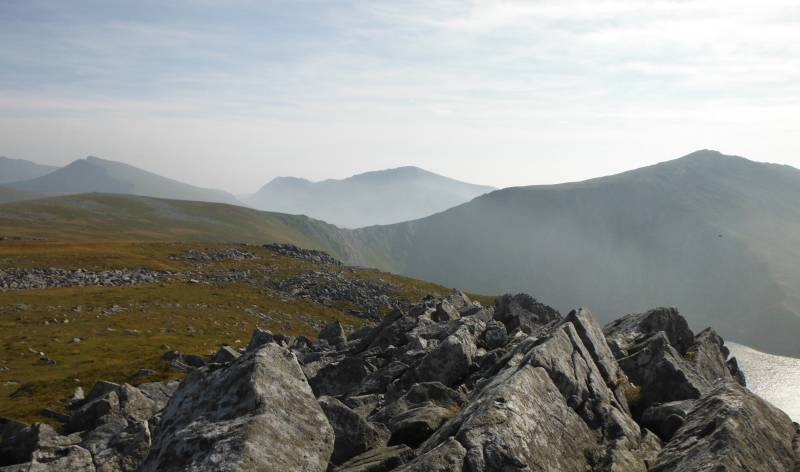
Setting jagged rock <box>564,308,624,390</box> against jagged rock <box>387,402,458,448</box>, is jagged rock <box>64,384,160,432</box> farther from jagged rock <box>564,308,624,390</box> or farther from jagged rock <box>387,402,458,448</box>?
jagged rock <box>564,308,624,390</box>

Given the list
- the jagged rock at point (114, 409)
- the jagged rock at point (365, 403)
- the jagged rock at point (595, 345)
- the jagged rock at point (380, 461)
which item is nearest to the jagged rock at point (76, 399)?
the jagged rock at point (114, 409)

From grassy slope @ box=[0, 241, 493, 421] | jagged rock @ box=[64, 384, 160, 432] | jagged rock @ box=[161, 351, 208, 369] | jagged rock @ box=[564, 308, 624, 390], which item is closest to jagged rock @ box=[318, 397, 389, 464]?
jagged rock @ box=[564, 308, 624, 390]

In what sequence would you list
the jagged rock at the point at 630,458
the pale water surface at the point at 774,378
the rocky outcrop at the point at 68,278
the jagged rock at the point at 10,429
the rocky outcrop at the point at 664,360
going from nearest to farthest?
1. the jagged rock at the point at 630,458
2. the rocky outcrop at the point at 664,360
3. the jagged rock at the point at 10,429
4. the rocky outcrop at the point at 68,278
5. the pale water surface at the point at 774,378

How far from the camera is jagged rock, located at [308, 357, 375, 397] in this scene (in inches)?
971

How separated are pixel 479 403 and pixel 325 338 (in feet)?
104

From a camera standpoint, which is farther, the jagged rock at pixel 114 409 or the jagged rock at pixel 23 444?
the jagged rock at pixel 114 409

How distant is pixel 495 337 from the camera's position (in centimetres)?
2734

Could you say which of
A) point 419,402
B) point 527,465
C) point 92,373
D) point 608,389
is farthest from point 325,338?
point 527,465

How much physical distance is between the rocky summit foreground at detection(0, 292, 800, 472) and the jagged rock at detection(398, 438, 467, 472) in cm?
→ 3

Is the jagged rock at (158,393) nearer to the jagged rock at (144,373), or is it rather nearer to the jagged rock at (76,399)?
the jagged rock at (76,399)

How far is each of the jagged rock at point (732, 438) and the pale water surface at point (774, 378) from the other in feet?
316

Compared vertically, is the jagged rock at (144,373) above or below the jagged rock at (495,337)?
below

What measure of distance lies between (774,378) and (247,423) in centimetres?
16992

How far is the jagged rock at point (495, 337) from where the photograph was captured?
88.4 ft
